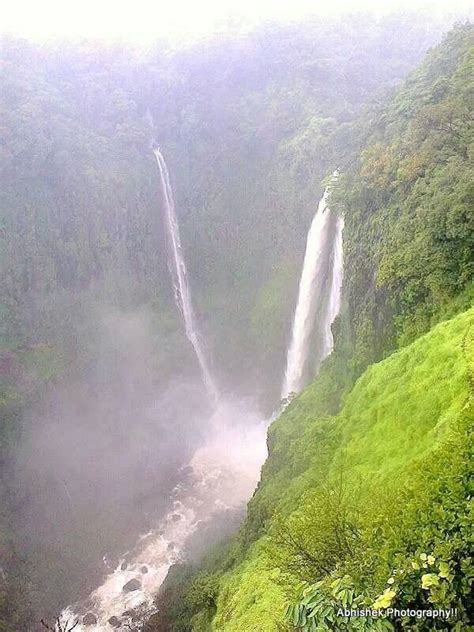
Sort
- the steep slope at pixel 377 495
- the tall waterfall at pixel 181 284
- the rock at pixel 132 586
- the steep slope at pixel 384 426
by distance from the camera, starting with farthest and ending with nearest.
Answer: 1. the tall waterfall at pixel 181 284
2. the rock at pixel 132 586
3. the steep slope at pixel 384 426
4. the steep slope at pixel 377 495

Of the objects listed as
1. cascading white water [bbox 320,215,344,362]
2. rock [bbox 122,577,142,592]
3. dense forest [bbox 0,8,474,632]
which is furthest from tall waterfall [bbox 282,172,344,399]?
rock [bbox 122,577,142,592]

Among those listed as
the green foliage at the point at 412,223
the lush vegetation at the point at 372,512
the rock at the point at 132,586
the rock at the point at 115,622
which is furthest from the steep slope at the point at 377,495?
the rock at the point at 132,586

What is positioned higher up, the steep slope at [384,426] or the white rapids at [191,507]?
the white rapids at [191,507]

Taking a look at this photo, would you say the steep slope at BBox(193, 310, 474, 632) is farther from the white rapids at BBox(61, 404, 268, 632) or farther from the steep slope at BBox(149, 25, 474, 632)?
the white rapids at BBox(61, 404, 268, 632)

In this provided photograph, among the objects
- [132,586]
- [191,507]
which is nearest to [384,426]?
[132,586]

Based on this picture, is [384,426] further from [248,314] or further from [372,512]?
[248,314]

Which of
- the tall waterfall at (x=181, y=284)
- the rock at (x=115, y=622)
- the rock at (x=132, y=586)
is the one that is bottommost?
the rock at (x=115, y=622)

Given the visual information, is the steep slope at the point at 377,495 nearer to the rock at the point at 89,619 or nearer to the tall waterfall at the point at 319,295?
the tall waterfall at the point at 319,295
